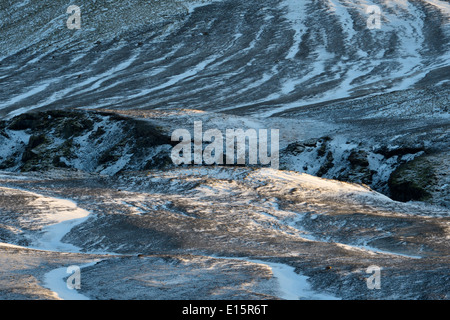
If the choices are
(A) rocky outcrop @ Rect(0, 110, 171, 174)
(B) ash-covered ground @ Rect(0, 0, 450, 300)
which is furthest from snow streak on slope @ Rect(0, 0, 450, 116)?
(A) rocky outcrop @ Rect(0, 110, 171, 174)

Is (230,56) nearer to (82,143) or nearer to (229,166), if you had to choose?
(82,143)

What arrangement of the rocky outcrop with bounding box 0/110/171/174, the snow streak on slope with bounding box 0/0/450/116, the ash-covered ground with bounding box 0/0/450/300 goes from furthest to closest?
the snow streak on slope with bounding box 0/0/450/116 < the rocky outcrop with bounding box 0/110/171/174 < the ash-covered ground with bounding box 0/0/450/300

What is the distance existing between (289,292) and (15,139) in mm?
26770

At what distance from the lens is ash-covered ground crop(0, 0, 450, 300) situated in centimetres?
1295

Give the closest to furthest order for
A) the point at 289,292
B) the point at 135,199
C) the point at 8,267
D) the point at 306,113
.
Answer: the point at 289,292 → the point at 8,267 → the point at 135,199 → the point at 306,113

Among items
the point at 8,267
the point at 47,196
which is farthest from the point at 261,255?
the point at 47,196

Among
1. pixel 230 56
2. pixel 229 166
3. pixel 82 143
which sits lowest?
pixel 229 166

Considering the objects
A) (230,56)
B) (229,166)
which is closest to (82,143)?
(229,166)

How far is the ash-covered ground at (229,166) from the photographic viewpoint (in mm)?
12953

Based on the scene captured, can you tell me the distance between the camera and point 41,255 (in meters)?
14.7

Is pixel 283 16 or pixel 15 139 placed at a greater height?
pixel 283 16

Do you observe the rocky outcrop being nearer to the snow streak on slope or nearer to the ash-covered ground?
the ash-covered ground

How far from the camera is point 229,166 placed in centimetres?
2856
